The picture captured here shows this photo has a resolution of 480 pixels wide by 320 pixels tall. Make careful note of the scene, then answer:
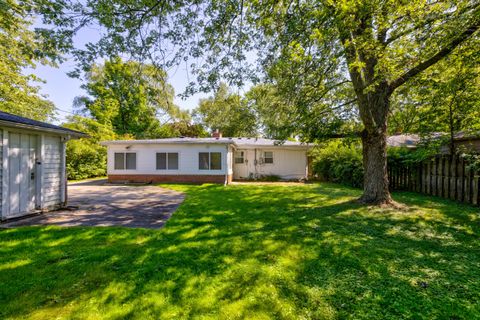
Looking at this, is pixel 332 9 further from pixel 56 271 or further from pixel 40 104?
pixel 40 104

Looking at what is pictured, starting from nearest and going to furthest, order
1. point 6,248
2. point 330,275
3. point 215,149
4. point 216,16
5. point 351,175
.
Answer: point 330,275, point 6,248, point 216,16, point 351,175, point 215,149

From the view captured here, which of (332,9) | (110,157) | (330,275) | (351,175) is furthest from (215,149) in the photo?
(330,275)

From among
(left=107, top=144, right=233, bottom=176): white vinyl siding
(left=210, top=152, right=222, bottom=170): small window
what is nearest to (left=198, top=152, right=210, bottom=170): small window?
(left=107, top=144, right=233, bottom=176): white vinyl siding

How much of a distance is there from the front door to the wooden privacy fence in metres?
12.3

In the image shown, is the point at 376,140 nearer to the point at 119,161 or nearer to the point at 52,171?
the point at 52,171

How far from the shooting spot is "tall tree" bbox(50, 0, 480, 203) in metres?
4.61

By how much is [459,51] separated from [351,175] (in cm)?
767

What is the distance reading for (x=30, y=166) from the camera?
615 cm

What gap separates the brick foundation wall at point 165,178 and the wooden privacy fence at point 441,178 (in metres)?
9.32

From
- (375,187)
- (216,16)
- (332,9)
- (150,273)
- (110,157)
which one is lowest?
(150,273)

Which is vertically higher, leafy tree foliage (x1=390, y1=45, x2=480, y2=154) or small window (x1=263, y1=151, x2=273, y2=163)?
leafy tree foliage (x1=390, y1=45, x2=480, y2=154)

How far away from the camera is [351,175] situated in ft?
39.7

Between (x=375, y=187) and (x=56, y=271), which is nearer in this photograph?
(x=56, y=271)

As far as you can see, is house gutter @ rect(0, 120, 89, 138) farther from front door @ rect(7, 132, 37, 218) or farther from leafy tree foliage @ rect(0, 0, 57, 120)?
leafy tree foliage @ rect(0, 0, 57, 120)
